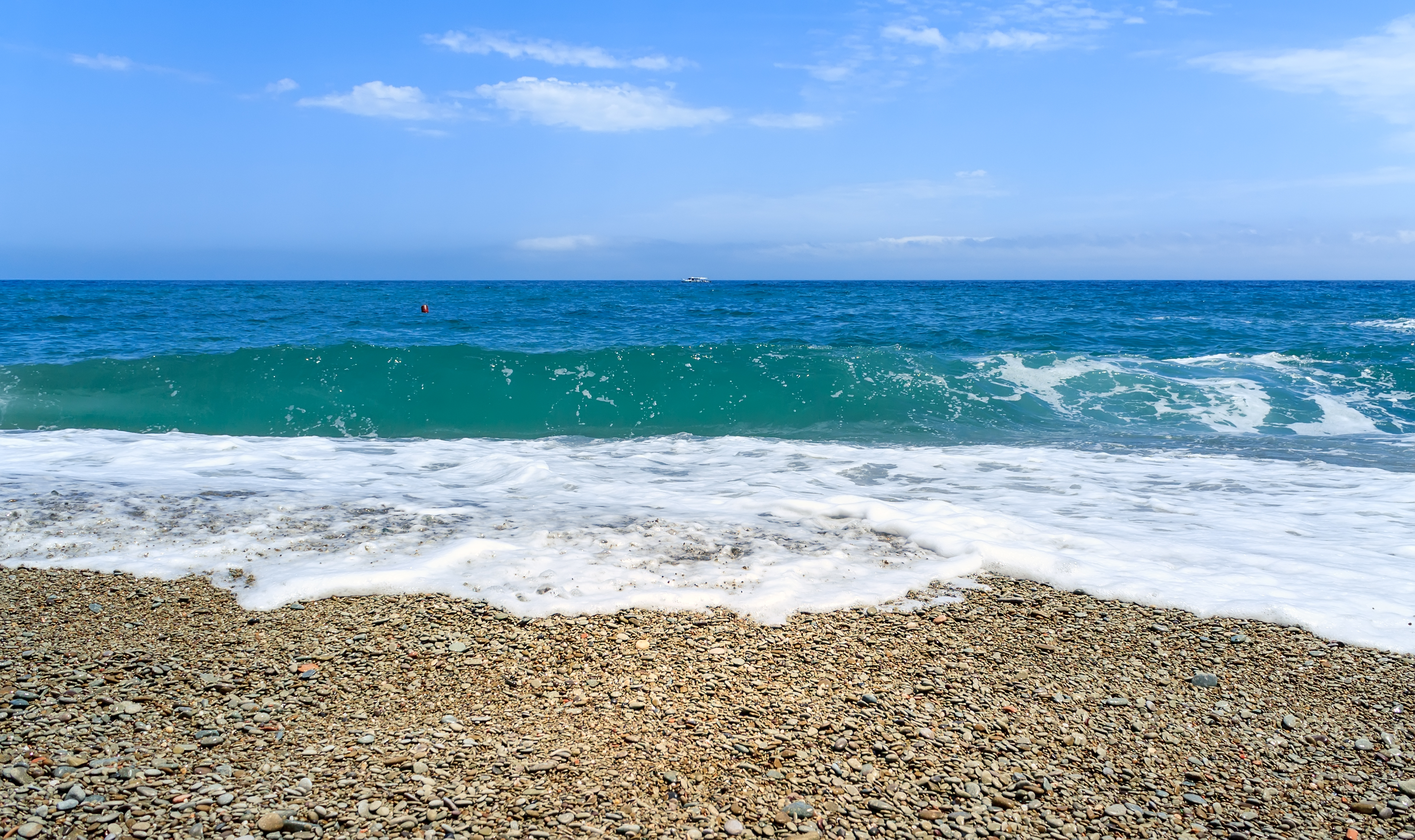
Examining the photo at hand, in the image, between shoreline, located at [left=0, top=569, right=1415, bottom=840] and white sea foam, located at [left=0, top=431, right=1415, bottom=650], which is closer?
shoreline, located at [left=0, top=569, right=1415, bottom=840]

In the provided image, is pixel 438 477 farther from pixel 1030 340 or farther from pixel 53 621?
pixel 1030 340

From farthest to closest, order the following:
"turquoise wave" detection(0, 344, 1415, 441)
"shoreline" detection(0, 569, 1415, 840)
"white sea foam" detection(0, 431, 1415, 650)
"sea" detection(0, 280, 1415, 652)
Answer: "turquoise wave" detection(0, 344, 1415, 441), "sea" detection(0, 280, 1415, 652), "white sea foam" detection(0, 431, 1415, 650), "shoreline" detection(0, 569, 1415, 840)

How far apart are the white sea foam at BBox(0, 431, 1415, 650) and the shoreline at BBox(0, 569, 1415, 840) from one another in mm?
312

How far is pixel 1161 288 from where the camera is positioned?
156ft

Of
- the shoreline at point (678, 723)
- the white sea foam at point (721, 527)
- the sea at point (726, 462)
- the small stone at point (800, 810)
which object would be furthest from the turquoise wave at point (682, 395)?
the small stone at point (800, 810)

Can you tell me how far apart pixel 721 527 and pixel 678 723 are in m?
2.34

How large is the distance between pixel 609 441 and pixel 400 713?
6649mm

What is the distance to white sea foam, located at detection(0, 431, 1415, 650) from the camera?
13.3 feet

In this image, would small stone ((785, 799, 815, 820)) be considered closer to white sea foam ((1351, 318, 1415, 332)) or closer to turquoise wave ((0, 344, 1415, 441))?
turquoise wave ((0, 344, 1415, 441))

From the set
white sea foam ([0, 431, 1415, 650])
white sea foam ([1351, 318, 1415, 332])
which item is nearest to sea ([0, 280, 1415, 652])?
white sea foam ([0, 431, 1415, 650])

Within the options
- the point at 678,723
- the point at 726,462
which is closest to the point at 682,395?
the point at 726,462

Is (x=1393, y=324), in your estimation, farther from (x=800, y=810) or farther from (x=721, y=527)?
(x=800, y=810)

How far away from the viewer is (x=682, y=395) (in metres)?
12.0

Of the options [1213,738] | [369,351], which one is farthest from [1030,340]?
[1213,738]
